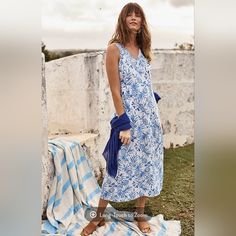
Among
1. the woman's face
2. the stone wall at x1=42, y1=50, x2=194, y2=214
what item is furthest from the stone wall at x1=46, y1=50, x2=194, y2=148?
the woman's face

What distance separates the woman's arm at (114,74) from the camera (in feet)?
4.23

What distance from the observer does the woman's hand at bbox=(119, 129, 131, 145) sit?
4.26ft

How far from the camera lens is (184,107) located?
131 centimetres

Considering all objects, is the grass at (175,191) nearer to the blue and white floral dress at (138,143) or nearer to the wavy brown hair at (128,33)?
the blue and white floral dress at (138,143)

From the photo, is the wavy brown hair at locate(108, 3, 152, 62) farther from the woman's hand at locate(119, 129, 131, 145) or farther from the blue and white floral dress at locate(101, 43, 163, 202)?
the woman's hand at locate(119, 129, 131, 145)

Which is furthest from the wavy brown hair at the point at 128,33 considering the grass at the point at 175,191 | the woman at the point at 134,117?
the grass at the point at 175,191

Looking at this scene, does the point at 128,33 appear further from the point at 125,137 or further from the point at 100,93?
the point at 125,137

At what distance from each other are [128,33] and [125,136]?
0.37 meters

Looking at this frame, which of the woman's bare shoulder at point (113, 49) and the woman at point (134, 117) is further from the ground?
the woman's bare shoulder at point (113, 49)

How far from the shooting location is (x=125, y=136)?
130 cm

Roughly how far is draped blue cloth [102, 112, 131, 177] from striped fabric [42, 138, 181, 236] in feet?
0.24

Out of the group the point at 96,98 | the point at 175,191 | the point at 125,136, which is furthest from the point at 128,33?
the point at 175,191
